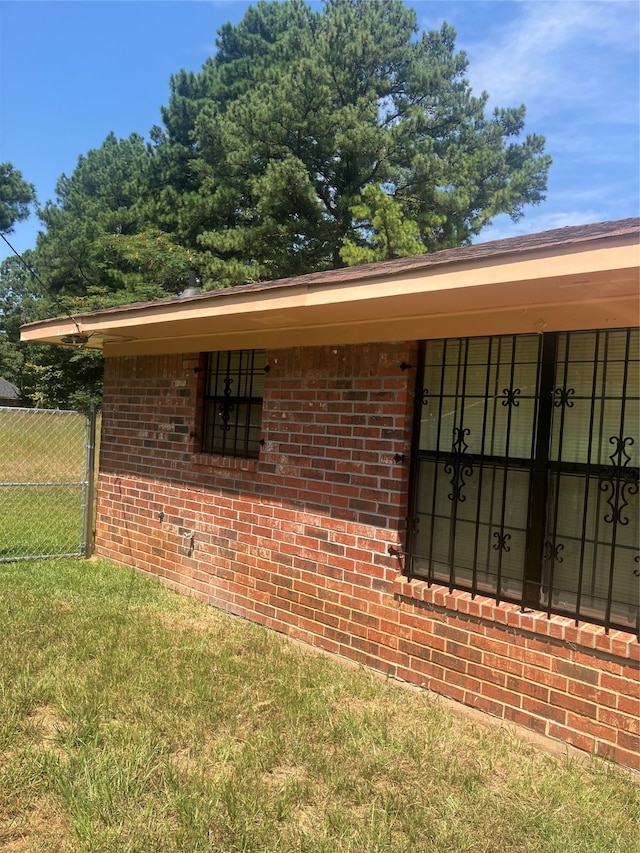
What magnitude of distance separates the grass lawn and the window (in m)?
1.92

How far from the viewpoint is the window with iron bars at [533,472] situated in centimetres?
346

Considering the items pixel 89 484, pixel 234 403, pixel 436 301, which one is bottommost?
pixel 89 484

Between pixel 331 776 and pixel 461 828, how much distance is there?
640 mm

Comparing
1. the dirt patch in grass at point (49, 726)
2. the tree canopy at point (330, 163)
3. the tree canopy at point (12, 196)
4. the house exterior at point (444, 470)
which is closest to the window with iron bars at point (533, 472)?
the house exterior at point (444, 470)

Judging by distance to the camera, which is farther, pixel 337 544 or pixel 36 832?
pixel 337 544

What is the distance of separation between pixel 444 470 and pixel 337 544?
1.02 metres

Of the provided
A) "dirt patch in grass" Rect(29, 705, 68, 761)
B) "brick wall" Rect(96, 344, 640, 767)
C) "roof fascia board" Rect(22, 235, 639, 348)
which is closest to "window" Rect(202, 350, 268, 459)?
"brick wall" Rect(96, 344, 640, 767)

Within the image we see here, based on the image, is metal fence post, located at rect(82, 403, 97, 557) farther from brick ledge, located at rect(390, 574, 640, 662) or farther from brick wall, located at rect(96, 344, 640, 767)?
brick ledge, located at rect(390, 574, 640, 662)

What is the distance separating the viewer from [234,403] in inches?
236

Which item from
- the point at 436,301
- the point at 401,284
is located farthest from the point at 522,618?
the point at 401,284

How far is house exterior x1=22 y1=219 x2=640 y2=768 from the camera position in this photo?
338cm

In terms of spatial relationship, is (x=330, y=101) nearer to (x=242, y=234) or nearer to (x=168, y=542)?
(x=242, y=234)

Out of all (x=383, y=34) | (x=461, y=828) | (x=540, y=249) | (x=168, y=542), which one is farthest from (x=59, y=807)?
(x=383, y=34)

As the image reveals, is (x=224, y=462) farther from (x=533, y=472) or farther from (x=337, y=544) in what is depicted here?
(x=533, y=472)
